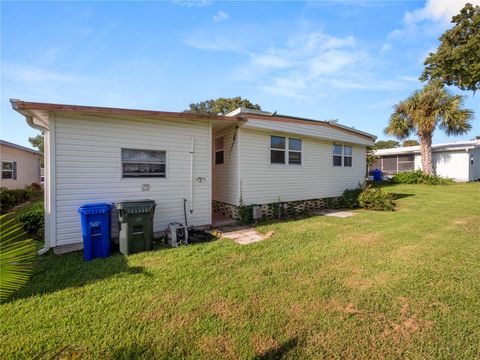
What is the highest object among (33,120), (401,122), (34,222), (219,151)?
(401,122)

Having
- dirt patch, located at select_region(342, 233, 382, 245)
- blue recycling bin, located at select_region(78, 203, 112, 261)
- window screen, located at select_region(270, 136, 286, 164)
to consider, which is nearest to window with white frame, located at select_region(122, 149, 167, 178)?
blue recycling bin, located at select_region(78, 203, 112, 261)

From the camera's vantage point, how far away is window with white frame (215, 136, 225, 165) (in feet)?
29.1

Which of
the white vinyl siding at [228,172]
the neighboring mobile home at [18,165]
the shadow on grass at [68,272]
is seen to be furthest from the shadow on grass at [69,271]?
the neighboring mobile home at [18,165]

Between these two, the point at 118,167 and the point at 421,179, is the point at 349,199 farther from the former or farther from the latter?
the point at 421,179

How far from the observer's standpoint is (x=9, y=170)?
13.3 meters

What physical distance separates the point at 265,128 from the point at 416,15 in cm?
815

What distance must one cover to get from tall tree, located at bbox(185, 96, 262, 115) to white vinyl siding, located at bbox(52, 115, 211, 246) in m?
21.5

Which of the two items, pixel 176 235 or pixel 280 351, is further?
pixel 176 235

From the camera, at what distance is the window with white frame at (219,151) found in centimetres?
886

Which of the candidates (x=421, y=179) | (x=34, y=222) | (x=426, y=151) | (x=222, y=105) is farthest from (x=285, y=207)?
(x=222, y=105)

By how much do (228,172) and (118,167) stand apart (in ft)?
12.3

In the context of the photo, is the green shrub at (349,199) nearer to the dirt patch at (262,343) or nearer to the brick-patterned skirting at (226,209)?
the brick-patterned skirting at (226,209)

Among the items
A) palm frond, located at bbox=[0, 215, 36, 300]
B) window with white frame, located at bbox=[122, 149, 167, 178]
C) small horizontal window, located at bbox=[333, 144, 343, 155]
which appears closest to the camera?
palm frond, located at bbox=[0, 215, 36, 300]

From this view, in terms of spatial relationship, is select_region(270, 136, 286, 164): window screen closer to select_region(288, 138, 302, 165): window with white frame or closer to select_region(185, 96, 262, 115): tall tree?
select_region(288, 138, 302, 165): window with white frame
